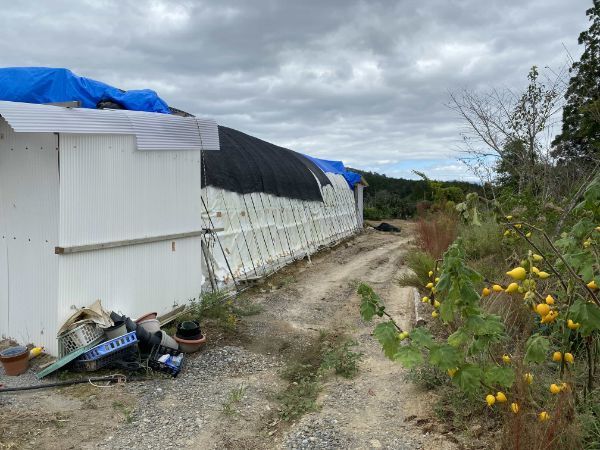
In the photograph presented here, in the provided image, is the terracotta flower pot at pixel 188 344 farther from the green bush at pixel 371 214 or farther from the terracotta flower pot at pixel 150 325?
the green bush at pixel 371 214

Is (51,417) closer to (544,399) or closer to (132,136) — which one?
(132,136)

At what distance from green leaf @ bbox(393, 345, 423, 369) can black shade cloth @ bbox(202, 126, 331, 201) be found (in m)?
6.43

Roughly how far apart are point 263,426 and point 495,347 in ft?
6.82

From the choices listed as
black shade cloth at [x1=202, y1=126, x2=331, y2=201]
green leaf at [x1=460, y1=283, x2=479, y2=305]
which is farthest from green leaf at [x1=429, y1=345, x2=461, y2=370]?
black shade cloth at [x1=202, y1=126, x2=331, y2=201]

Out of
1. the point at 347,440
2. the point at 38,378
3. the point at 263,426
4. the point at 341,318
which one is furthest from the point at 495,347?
the point at 38,378

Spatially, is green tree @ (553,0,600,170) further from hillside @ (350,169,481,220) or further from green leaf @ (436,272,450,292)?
hillside @ (350,169,481,220)

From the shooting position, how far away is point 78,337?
17.2 ft

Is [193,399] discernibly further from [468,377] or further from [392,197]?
[392,197]

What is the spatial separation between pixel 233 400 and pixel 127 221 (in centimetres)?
276

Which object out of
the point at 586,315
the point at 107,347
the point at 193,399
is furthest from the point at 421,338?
the point at 107,347

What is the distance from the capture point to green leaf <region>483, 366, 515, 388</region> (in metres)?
2.61

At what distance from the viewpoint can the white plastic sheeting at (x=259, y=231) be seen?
9273mm

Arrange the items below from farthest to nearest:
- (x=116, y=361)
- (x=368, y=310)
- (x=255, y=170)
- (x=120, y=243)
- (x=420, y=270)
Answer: (x=255, y=170) → (x=420, y=270) → (x=120, y=243) → (x=116, y=361) → (x=368, y=310)

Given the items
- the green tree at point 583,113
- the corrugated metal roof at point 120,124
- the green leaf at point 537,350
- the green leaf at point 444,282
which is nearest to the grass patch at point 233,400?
the green leaf at point 444,282
